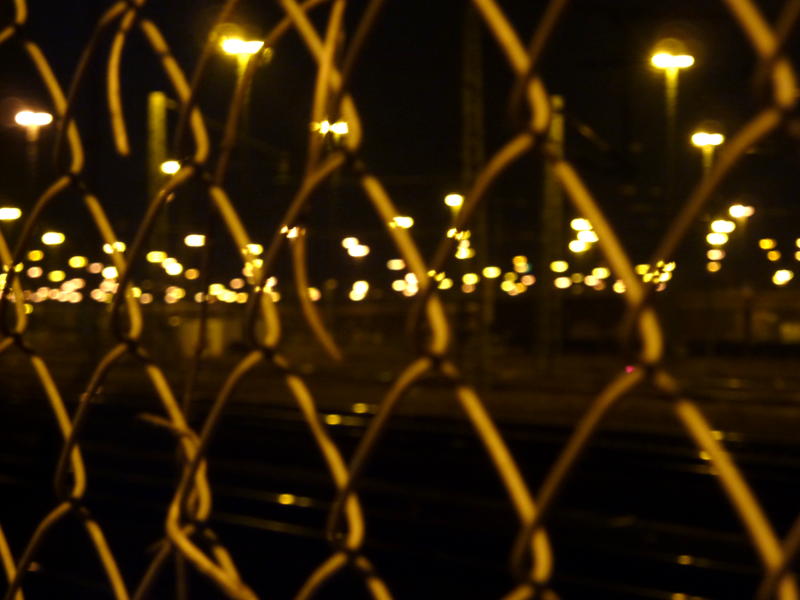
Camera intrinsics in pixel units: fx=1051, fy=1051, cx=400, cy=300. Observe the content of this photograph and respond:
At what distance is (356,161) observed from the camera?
1149 millimetres

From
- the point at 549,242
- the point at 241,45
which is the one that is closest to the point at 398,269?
the point at 241,45

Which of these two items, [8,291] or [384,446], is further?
[384,446]

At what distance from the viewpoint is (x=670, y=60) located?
11.5 metres

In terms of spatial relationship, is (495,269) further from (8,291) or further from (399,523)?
(8,291)

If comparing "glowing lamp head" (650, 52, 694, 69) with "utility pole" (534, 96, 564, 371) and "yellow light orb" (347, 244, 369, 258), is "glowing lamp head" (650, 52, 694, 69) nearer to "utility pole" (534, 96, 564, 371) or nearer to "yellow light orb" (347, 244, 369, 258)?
"utility pole" (534, 96, 564, 371)

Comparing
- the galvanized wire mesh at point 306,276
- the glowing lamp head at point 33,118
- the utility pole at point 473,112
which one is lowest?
the galvanized wire mesh at point 306,276

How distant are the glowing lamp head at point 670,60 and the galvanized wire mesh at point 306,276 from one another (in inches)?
417

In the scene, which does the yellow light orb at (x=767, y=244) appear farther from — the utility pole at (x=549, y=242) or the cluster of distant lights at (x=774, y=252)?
the utility pole at (x=549, y=242)

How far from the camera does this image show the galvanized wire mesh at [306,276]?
813 millimetres

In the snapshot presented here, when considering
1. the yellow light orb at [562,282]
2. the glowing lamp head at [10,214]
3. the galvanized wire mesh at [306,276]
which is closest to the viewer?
the galvanized wire mesh at [306,276]

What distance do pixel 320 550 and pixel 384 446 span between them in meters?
3.95

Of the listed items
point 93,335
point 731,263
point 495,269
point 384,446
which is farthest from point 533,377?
point 93,335

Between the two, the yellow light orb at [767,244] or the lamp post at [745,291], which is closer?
the lamp post at [745,291]

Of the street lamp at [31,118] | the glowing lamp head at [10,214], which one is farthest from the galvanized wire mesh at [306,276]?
the glowing lamp head at [10,214]
